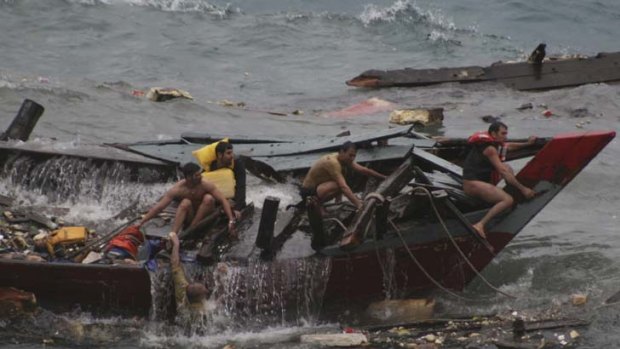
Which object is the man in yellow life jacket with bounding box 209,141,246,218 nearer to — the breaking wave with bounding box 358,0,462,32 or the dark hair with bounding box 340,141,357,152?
the dark hair with bounding box 340,141,357,152

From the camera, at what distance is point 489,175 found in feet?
38.8

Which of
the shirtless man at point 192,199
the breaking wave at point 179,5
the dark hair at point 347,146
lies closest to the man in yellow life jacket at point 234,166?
the shirtless man at point 192,199

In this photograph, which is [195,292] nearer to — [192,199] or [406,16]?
[192,199]

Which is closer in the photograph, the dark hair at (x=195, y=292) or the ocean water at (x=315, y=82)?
the dark hair at (x=195, y=292)

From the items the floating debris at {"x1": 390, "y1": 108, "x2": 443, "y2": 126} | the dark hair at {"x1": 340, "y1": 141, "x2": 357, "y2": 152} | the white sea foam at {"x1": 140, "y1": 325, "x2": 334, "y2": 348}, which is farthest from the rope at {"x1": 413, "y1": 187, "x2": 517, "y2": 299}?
the floating debris at {"x1": 390, "y1": 108, "x2": 443, "y2": 126}

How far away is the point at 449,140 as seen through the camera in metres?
13.2

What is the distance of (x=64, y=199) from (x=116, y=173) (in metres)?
0.88

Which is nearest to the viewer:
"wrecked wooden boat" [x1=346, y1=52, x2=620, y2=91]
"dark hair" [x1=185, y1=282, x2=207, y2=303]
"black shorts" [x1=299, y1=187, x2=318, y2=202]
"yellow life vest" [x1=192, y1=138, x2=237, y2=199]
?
"dark hair" [x1=185, y1=282, x2=207, y2=303]

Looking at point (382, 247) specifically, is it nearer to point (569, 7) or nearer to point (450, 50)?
point (450, 50)

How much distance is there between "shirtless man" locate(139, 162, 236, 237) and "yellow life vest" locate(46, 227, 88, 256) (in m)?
0.81

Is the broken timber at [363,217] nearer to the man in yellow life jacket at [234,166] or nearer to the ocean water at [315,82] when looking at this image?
the ocean water at [315,82]

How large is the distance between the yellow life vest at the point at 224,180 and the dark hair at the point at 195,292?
72.1 inches

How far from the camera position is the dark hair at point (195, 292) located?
36.4 feet

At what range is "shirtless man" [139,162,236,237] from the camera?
12055mm
